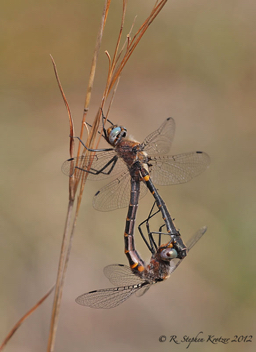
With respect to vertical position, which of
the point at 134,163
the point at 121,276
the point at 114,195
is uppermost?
the point at 134,163

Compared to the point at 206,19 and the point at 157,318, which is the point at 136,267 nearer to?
the point at 157,318

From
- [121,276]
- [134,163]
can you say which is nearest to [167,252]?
[121,276]

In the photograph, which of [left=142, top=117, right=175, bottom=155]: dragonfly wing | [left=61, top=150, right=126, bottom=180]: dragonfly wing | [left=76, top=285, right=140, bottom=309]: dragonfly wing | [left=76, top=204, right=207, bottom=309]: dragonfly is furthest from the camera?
[left=142, top=117, right=175, bottom=155]: dragonfly wing

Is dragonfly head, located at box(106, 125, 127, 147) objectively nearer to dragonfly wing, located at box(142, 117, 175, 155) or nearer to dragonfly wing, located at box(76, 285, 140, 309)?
dragonfly wing, located at box(142, 117, 175, 155)

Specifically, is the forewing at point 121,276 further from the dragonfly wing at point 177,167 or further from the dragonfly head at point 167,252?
the dragonfly wing at point 177,167

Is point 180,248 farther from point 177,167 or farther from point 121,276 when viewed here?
point 177,167

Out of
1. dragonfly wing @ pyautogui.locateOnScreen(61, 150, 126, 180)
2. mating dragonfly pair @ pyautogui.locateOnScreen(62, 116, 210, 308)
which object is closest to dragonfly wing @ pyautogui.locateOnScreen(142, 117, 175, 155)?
mating dragonfly pair @ pyautogui.locateOnScreen(62, 116, 210, 308)

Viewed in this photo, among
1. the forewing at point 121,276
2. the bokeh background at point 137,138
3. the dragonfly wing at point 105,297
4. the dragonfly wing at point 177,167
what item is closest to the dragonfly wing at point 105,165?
the dragonfly wing at point 177,167

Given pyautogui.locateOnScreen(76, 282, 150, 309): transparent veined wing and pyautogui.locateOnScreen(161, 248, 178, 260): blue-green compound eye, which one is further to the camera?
pyautogui.locateOnScreen(161, 248, 178, 260): blue-green compound eye
